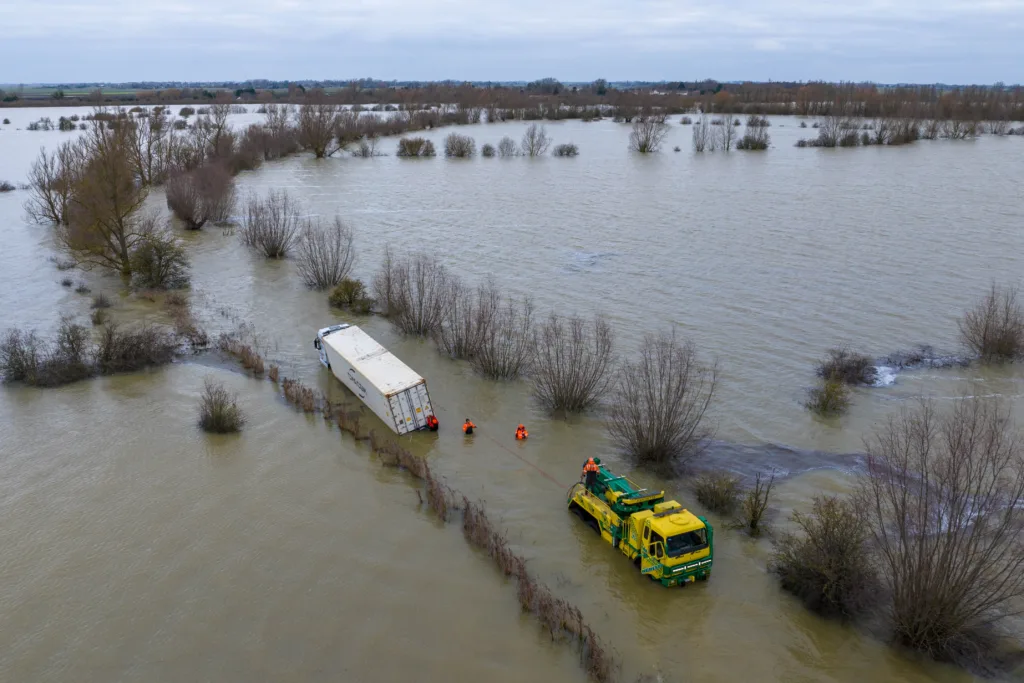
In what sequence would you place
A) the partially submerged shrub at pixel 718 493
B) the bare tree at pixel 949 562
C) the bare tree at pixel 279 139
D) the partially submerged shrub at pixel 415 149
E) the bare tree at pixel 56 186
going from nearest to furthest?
the bare tree at pixel 949 562 < the partially submerged shrub at pixel 718 493 < the bare tree at pixel 56 186 < the bare tree at pixel 279 139 < the partially submerged shrub at pixel 415 149

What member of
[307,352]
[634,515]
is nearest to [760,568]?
[634,515]

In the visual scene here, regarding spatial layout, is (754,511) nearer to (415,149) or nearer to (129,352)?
(129,352)

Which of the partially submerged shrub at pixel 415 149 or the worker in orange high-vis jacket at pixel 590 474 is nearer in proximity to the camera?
the worker in orange high-vis jacket at pixel 590 474

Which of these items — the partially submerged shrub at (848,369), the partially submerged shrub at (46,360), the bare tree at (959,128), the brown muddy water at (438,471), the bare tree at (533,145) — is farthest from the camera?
the bare tree at (959,128)

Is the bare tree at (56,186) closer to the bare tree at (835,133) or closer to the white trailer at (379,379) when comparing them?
the white trailer at (379,379)

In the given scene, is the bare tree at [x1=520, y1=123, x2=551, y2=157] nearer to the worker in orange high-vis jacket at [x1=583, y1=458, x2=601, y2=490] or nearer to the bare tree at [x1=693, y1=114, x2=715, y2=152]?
the bare tree at [x1=693, y1=114, x2=715, y2=152]

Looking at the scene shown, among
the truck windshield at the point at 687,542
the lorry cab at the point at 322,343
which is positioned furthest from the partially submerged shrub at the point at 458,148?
the truck windshield at the point at 687,542
